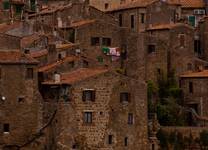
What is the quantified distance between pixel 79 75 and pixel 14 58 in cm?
504

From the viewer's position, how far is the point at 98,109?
71562mm

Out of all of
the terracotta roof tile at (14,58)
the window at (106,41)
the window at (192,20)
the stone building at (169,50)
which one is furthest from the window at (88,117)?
the window at (192,20)

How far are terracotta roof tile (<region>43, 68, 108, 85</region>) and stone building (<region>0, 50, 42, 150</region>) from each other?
2.05 metres

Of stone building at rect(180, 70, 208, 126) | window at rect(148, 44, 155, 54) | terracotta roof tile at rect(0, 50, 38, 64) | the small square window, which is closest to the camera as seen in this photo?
terracotta roof tile at rect(0, 50, 38, 64)

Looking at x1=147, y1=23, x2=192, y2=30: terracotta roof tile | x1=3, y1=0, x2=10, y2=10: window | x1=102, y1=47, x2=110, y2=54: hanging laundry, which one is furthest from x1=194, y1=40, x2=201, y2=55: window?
x1=3, y1=0, x2=10, y2=10: window

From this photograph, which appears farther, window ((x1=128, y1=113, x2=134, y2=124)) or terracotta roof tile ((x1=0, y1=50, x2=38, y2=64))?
window ((x1=128, y1=113, x2=134, y2=124))

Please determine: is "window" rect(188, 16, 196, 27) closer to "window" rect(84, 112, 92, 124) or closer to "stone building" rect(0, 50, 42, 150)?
"window" rect(84, 112, 92, 124)

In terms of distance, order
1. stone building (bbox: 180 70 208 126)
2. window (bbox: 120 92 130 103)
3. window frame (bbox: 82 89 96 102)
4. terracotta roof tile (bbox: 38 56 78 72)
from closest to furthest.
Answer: window frame (bbox: 82 89 96 102)
window (bbox: 120 92 130 103)
terracotta roof tile (bbox: 38 56 78 72)
stone building (bbox: 180 70 208 126)

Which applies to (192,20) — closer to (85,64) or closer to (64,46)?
(64,46)

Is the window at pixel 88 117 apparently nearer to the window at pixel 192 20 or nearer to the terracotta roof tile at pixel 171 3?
the terracotta roof tile at pixel 171 3

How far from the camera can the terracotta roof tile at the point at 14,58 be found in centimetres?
7000

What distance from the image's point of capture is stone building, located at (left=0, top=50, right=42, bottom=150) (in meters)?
69.8

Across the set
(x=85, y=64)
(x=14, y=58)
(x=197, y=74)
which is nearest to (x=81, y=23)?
(x=85, y=64)

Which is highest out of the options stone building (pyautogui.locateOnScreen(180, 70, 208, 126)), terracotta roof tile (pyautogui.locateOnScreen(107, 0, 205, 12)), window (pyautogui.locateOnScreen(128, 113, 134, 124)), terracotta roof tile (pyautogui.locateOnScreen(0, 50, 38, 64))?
terracotta roof tile (pyautogui.locateOnScreen(107, 0, 205, 12))
